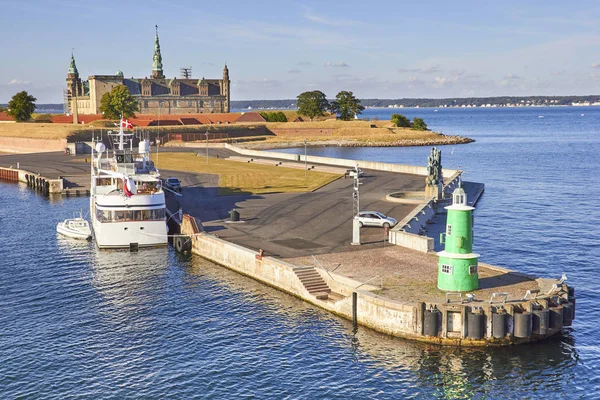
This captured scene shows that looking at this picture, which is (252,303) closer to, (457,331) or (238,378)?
(238,378)

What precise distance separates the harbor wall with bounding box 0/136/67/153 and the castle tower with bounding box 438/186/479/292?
114219 mm

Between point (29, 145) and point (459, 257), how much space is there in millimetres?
130602

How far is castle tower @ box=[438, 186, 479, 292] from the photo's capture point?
3578 centimetres

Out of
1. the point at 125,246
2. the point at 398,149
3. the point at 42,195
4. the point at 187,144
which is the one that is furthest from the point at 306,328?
the point at 398,149

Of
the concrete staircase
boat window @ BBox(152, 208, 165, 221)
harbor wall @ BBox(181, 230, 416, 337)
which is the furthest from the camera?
boat window @ BBox(152, 208, 165, 221)

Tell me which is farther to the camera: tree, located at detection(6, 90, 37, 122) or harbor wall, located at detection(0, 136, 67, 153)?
tree, located at detection(6, 90, 37, 122)

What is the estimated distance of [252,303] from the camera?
40781 millimetres

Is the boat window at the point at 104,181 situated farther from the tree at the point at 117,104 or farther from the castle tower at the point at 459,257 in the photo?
the tree at the point at 117,104

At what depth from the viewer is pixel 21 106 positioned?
191 m

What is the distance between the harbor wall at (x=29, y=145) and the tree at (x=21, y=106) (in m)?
35.9

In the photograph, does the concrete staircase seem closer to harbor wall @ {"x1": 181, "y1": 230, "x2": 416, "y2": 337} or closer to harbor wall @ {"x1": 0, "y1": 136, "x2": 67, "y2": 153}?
harbor wall @ {"x1": 181, "y1": 230, "x2": 416, "y2": 337}

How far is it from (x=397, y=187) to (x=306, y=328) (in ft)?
139

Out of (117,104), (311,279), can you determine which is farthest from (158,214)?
(117,104)

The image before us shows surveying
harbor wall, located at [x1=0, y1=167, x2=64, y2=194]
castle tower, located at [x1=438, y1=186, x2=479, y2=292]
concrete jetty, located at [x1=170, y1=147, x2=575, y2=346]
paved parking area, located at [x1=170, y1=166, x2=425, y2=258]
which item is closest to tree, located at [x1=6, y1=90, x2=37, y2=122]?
harbor wall, located at [x1=0, y1=167, x2=64, y2=194]
